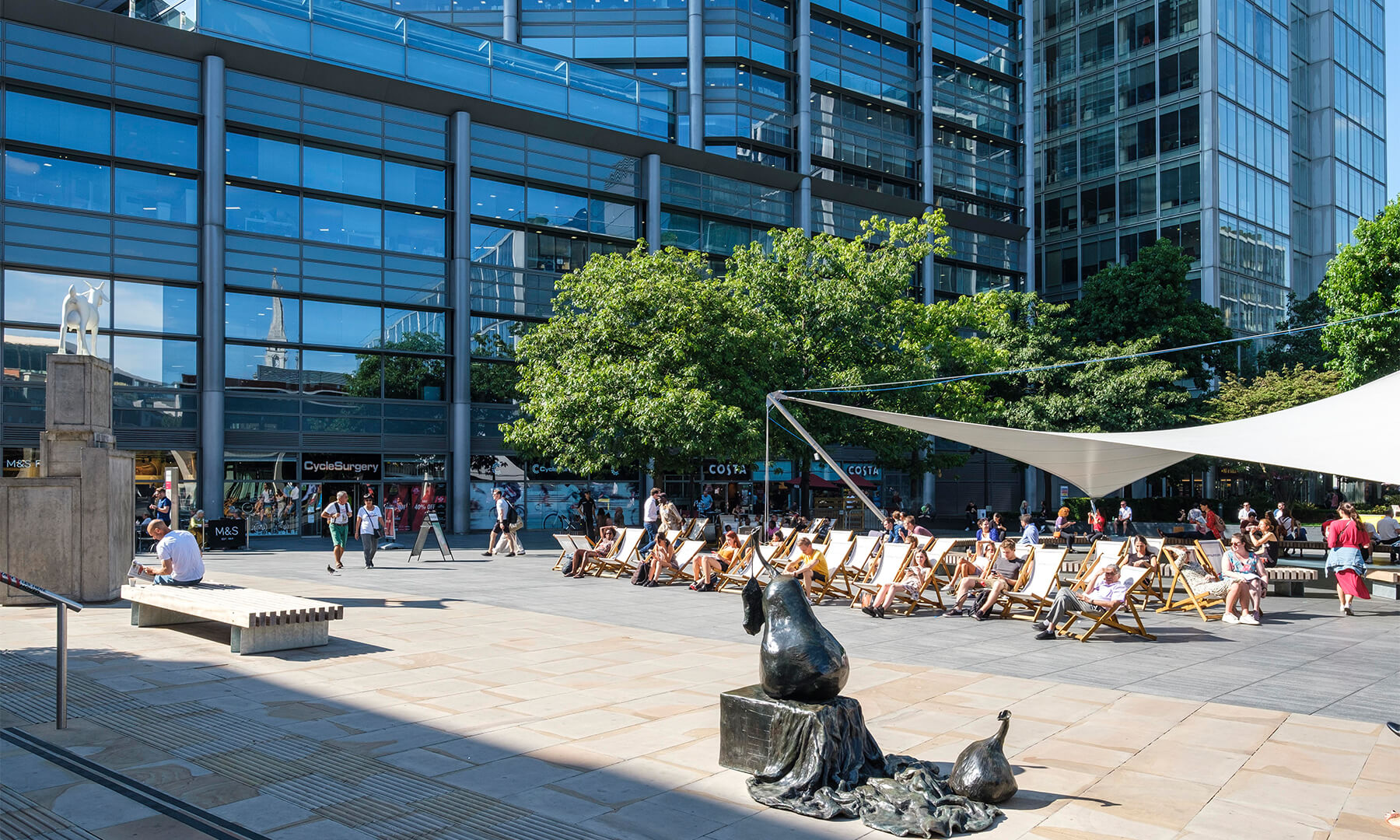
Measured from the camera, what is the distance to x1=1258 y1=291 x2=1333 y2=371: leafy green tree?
45688 millimetres

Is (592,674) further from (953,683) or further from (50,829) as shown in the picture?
(50,829)

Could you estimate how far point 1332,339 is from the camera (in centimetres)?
2920

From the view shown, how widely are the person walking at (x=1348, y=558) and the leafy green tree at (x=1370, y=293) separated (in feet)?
47.6

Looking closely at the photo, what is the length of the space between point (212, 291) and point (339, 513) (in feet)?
39.8

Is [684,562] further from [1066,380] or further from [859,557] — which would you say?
[1066,380]

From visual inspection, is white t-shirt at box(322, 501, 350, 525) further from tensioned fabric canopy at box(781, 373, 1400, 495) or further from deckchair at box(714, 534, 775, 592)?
tensioned fabric canopy at box(781, 373, 1400, 495)

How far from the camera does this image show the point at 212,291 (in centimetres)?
2686

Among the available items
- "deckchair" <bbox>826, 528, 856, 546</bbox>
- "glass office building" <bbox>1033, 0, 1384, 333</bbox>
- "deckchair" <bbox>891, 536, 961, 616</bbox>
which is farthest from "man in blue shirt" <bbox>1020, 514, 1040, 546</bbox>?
"glass office building" <bbox>1033, 0, 1384, 333</bbox>

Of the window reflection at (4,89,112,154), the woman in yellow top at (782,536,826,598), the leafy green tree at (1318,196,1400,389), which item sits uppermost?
the window reflection at (4,89,112,154)

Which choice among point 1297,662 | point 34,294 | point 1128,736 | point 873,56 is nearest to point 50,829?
point 1128,736

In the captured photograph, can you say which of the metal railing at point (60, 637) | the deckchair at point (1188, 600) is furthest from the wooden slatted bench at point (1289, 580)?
the metal railing at point (60, 637)

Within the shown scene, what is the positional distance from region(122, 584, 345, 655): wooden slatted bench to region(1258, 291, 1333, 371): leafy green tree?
47.6 m

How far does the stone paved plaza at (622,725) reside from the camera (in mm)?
4781

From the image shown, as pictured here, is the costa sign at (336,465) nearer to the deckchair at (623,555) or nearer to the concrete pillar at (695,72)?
the deckchair at (623,555)
